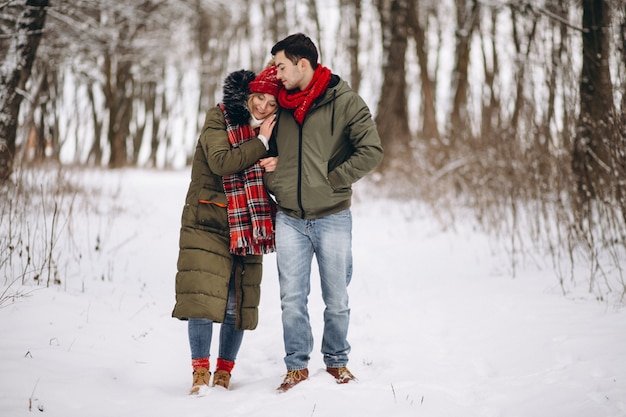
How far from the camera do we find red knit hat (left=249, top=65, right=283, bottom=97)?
9.98ft

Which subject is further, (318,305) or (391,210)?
(391,210)

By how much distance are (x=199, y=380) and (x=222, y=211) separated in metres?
0.99

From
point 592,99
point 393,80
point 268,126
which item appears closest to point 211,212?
point 268,126

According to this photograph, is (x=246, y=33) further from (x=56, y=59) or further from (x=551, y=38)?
(x=551, y=38)

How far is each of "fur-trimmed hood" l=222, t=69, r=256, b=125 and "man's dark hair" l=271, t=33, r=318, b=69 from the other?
0.86ft

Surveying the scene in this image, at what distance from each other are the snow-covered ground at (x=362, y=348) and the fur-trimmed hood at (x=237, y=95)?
5.33 ft

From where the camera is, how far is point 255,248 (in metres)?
3.13

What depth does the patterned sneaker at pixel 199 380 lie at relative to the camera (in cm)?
300

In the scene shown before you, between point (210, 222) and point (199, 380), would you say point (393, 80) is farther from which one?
point (199, 380)

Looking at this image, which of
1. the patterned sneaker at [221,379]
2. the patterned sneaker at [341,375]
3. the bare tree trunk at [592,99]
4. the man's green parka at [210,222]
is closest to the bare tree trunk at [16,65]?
the man's green parka at [210,222]

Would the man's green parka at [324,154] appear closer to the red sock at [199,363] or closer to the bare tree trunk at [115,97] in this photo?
the red sock at [199,363]

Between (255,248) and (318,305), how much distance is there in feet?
7.59

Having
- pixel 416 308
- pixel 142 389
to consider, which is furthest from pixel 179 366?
pixel 416 308

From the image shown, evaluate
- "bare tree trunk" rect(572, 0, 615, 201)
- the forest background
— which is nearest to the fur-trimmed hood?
the forest background
